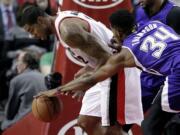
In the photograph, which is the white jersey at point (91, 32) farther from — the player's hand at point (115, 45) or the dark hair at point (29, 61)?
the dark hair at point (29, 61)

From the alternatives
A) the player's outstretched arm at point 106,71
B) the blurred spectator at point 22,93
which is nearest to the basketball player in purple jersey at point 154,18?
the player's outstretched arm at point 106,71

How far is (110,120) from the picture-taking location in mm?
6910

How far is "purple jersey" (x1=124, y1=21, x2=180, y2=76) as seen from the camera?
6133 millimetres

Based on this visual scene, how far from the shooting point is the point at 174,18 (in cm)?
696

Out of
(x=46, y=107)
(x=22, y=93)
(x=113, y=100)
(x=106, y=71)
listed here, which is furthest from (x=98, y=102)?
(x=22, y=93)

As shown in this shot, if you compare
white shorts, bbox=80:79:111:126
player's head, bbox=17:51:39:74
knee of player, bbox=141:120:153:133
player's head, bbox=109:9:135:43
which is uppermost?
player's head, bbox=109:9:135:43

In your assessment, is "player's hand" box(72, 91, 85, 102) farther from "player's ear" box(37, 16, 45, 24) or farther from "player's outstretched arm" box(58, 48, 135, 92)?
"player's ear" box(37, 16, 45, 24)

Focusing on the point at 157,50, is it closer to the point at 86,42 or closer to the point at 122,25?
the point at 122,25

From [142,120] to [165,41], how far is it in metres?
1.06

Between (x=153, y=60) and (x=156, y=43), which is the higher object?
(x=156, y=43)

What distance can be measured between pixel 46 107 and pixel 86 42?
759 mm

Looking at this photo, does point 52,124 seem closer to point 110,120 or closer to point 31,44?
point 110,120

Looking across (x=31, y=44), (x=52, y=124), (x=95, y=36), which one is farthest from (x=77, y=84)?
(x=31, y=44)

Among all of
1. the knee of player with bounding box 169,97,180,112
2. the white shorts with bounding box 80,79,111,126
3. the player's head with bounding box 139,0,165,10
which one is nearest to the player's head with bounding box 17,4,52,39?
the white shorts with bounding box 80,79,111,126
